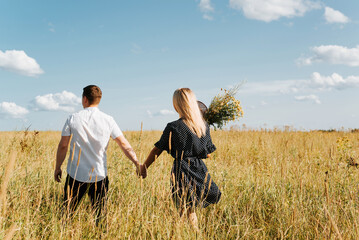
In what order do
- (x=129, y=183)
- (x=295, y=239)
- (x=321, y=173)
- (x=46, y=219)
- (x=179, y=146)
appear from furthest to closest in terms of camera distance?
(x=321, y=173) → (x=129, y=183) → (x=179, y=146) → (x=46, y=219) → (x=295, y=239)

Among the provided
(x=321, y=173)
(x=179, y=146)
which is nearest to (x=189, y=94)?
(x=179, y=146)

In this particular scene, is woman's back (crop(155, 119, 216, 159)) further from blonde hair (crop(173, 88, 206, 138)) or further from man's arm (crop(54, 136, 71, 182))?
man's arm (crop(54, 136, 71, 182))

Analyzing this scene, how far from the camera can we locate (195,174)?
3082 mm

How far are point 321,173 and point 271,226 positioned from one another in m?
2.21

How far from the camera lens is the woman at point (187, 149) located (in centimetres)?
305

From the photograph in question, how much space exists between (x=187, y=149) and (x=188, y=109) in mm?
448

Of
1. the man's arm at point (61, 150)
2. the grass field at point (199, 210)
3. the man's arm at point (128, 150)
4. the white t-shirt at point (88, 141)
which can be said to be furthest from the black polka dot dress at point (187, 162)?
the man's arm at point (61, 150)

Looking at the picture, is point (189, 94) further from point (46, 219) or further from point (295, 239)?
point (46, 219)

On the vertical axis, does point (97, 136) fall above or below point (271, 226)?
above

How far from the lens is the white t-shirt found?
301cm

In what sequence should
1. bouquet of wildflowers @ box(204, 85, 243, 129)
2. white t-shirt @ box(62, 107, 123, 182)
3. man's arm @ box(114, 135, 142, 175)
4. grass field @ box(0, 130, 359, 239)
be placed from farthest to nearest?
bouquet of wildflowers @ box(204, 85, 243, 129) → man's arm @ box(114, 135, 142, 175) → white t-shirt @ box(62, 107, 123, 182) → grass field @ box(0, 130, 359, 239)

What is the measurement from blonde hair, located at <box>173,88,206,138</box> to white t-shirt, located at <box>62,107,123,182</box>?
2.82ft

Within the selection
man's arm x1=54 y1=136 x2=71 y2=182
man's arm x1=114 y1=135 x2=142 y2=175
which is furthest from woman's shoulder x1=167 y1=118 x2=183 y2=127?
man's arm x1=54 y1=136 x2=71 y2=182

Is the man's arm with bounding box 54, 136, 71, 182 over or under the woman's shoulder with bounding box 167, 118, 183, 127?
under
